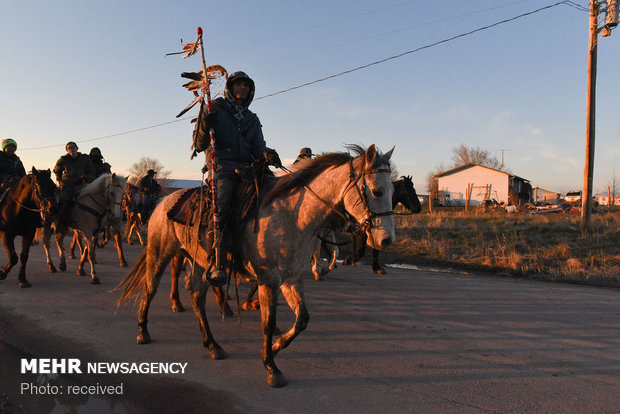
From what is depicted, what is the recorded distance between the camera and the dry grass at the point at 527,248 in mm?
10609

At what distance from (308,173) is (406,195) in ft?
20.6

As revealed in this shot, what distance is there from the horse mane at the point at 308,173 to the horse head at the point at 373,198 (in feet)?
0.97

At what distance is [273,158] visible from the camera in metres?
4.19

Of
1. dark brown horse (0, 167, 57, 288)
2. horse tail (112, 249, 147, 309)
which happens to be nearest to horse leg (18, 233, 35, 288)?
dark brown horse (0, 167, 57, 288)

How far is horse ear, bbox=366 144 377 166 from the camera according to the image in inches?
139

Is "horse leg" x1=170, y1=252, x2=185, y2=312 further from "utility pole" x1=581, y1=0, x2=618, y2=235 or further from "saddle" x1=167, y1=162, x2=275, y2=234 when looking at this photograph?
"utility pole" x1=581, y1=0, x2=618, y2=235

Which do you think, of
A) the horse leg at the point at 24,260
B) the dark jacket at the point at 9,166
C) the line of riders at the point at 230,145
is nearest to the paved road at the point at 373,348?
the horse leg at the point at 24,260

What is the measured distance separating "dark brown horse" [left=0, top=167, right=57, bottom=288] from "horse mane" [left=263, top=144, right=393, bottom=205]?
662cm

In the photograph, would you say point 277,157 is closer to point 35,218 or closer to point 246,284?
point 246,284

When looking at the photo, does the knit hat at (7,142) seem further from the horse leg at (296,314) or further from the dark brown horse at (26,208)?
the horse leg at (296,314)

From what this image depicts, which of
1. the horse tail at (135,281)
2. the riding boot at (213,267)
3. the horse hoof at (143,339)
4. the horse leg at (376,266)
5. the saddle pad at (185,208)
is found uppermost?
the saddle pad at (185,208)

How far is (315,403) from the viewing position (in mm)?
3400

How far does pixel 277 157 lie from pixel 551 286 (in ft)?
25.8

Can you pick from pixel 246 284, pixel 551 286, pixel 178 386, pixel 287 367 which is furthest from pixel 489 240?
pixel 178 386
